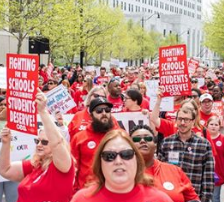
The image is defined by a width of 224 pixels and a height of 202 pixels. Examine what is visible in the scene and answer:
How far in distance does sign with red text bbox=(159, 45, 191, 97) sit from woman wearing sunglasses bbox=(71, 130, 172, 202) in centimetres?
472

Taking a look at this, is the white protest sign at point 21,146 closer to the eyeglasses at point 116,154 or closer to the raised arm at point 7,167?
the raised arm at point 7,167

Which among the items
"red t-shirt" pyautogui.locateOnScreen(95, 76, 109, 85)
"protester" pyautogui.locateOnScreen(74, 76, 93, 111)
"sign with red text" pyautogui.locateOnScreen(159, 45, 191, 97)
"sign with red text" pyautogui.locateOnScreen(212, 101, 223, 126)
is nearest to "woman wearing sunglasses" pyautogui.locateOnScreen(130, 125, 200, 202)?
"sign with red text" pyautogui.locateOnScreen(159, 45, 191, 97)

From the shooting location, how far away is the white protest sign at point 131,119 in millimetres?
7512

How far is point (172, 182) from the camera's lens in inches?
163

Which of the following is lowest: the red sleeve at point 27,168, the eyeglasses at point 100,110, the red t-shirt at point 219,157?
the red t-shirt at point 219,157

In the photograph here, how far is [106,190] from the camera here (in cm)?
319

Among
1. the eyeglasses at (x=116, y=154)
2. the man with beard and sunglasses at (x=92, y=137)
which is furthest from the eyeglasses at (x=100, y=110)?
the eyeglasses at (x=116, y=154)

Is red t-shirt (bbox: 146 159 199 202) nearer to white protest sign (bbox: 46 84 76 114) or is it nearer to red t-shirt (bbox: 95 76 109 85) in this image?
white protest sign (bbox: 46 84 76 114)

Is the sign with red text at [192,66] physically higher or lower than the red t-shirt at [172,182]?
higher

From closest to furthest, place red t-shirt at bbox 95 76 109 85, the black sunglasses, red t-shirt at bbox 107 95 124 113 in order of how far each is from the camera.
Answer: the black sunglasses < red t-shirt at bbox 107 95 124 113 < red t-shirt at bbox 95 76 109 85

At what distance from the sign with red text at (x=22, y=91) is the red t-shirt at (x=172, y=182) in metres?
1.18

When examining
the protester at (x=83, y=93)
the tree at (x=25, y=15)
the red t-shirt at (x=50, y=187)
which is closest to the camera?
the red t-shirt at (x=50, y=187)

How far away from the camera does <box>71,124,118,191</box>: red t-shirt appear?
5555mm

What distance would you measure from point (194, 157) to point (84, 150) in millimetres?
1135
